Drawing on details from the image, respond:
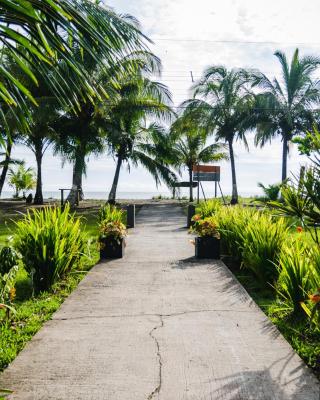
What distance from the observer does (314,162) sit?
4277 millimetres

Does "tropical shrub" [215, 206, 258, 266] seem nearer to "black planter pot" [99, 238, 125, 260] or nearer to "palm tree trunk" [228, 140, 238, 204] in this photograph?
"black planter pot" [99, 238, 125, 260]

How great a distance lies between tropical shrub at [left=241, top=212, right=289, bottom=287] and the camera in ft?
20.2

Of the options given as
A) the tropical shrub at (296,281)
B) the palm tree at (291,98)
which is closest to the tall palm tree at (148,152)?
the palm tree at (291,98)

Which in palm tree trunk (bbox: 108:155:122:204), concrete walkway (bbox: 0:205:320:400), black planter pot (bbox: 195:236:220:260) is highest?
palm tree trunk (bbox: 108:155:122:204)

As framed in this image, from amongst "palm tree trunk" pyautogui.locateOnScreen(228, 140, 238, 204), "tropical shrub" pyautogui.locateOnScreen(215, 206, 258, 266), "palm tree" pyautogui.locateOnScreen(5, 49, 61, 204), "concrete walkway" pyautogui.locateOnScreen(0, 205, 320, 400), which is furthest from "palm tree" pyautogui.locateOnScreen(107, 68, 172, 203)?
"concrete walkway" pyautogui.locateOnScreen(0, 205, 320, 400)

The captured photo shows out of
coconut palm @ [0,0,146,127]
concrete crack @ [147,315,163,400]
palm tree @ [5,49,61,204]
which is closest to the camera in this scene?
coconut palm @ [0,0,146,127]

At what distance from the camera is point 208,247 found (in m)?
7.99

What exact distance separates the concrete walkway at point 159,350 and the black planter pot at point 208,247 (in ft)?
6.85

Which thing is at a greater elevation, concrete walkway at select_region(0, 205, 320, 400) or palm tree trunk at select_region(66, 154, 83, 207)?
palm tree trunk at select_region(66, 154, 83, 207)

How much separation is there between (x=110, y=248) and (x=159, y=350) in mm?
4575

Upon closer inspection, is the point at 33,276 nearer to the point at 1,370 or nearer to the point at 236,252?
the point at 1,370

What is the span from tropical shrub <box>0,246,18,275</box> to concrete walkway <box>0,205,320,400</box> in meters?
0.71

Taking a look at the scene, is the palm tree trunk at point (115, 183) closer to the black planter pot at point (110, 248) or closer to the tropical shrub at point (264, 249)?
the black planter pot at point (110, 248)

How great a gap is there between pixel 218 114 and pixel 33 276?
2092 cm
